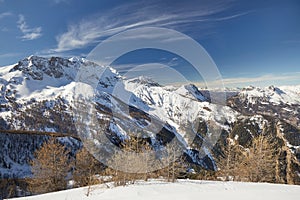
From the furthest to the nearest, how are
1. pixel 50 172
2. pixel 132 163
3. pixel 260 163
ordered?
pixel 50 172 < pixel 260 163 < pixel 132 163

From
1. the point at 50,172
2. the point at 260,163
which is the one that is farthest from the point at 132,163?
the point at 50,172

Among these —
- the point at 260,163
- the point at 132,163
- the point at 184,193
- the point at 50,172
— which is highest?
the point at 132,163

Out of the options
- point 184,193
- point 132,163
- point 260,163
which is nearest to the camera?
point 184,193

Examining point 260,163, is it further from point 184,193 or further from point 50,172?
point 50,172

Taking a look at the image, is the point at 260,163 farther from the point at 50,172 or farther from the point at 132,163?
the point at 50,172

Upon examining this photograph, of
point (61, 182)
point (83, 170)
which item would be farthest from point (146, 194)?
point (83, 170)

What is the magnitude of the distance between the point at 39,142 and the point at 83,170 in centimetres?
6403

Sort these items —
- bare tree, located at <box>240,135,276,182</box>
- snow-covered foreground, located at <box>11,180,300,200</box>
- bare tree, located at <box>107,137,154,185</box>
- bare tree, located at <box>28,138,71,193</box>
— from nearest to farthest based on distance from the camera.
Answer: snow-covered foreground, located at <box>11,180,300,200</box> < bare tree, located at <box>107,137,154,185</box> < bare tree, located at <box>240,135,276,182</box> < bare tree, located at <box>28,138,71,193</box>

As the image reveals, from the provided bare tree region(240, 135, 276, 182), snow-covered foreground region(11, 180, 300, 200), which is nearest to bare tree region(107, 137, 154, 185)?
snow-covered foreground region(11, 180, 300, 200)

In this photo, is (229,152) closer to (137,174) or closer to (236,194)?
(137,174)

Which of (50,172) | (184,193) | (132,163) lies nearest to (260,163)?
(132,163)

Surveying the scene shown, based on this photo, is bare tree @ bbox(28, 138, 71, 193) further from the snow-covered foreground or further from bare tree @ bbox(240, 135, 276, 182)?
bare tree @ bbox(240, 135, 276, 182)

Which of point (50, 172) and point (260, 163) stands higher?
point (260, 163)

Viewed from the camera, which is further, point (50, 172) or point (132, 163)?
point (50, 172)
